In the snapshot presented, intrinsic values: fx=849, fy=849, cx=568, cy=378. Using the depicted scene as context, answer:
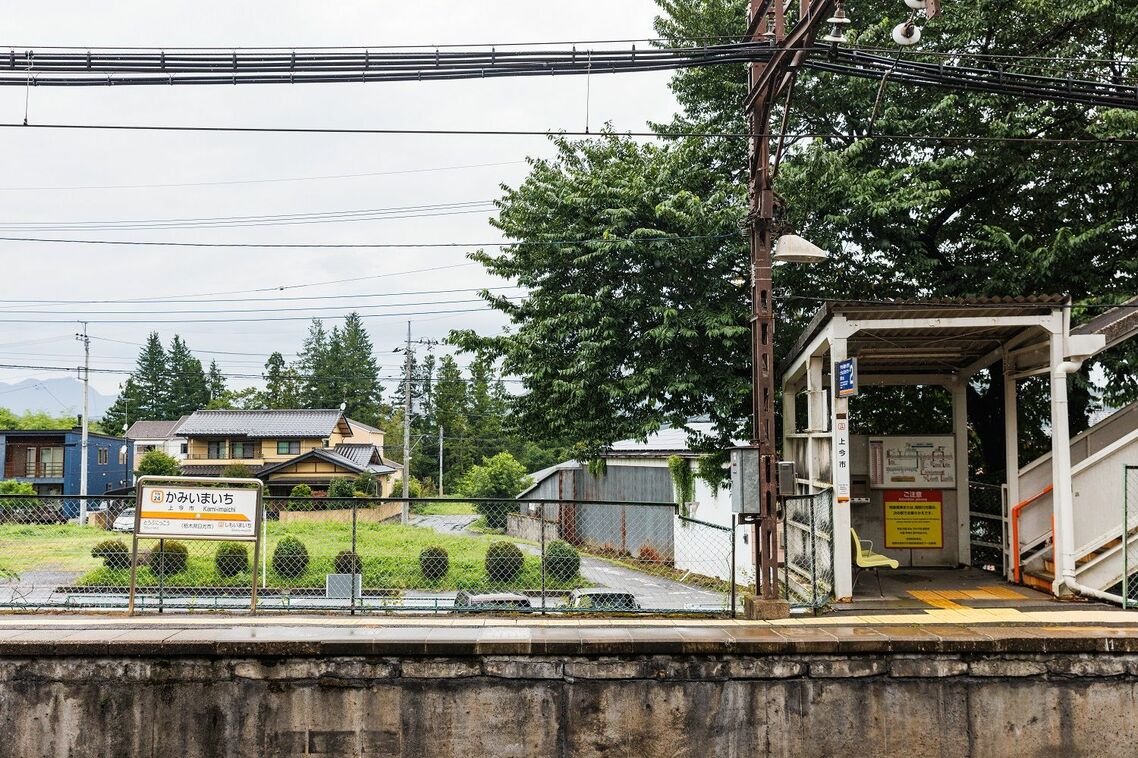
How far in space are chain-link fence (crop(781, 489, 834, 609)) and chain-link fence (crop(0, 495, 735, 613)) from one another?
2.86ft

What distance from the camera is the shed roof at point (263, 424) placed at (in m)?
48.8

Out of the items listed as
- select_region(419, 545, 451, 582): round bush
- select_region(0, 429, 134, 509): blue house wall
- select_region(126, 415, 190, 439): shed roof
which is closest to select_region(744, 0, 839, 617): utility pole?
select_region(419, 545, 451, 582): round bush

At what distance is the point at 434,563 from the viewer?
50.8ft

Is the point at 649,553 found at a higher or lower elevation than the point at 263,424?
lower

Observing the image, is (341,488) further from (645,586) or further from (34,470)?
(645,586)

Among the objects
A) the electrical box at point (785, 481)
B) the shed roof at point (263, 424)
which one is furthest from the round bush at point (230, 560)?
the shed roof at point (263, 424)

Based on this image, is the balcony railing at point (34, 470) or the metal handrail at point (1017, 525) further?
the balcony railing at point (34, 470)

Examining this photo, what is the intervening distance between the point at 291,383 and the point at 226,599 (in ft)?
244

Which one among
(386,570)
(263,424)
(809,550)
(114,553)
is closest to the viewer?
(809,550)

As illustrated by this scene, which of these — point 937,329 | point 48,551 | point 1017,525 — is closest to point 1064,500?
point 1017,525

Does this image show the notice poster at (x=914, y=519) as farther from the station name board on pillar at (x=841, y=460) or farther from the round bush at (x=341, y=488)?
the round bush at (x=341, y=488)

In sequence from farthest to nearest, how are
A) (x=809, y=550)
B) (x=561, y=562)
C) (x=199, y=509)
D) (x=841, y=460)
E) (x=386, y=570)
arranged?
(x=386, y=570) → (x=561, y=562) → (x=809, y=550) → (x=841, y=460) → (x=199, y=509)

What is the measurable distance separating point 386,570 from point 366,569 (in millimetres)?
486

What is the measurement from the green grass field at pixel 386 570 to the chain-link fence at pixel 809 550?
4.05 m
